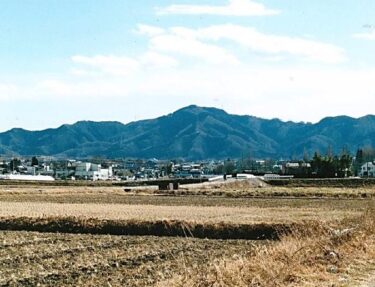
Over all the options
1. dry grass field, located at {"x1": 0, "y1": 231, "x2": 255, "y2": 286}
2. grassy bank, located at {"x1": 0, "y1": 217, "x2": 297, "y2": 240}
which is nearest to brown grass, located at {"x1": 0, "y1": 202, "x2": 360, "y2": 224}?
grassy bank, located at {"x1": 0, "y1": 217, "x2": 297, "y2": 240}

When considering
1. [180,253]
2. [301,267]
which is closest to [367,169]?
[180,253]

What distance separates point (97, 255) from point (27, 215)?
16435mm

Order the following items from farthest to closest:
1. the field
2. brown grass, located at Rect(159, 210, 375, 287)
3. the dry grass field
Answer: the dry grass field → the field → brown grass, located at Rect(159, 210, 375, 287)

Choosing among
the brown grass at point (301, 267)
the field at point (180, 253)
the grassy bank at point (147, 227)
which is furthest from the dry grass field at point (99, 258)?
the grassy bank at point (147, 227)

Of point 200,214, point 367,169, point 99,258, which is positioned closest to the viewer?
point 99,258

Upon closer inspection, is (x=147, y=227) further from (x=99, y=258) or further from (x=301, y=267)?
(x=301, y=267)

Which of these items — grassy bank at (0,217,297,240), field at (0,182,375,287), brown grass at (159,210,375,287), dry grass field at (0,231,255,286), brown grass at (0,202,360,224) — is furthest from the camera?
brown grass at (0,202,360,224)

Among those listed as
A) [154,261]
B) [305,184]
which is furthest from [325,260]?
[305,184]

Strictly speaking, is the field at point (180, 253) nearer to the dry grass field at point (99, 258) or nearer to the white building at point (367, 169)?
the dry grass field at point (99, 258)

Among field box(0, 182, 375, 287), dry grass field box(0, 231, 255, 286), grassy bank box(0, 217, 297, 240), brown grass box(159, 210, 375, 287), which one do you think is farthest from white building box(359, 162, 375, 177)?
brown grass box(159, 210, 375, 287)

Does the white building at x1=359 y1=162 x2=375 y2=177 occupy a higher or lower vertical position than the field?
higher

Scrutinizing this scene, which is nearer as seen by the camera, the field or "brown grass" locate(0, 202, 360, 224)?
the field

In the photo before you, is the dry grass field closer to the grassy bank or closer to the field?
the field

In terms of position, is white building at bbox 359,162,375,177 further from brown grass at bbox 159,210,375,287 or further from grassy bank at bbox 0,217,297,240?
brown grass at bbox 159,210,375,287
